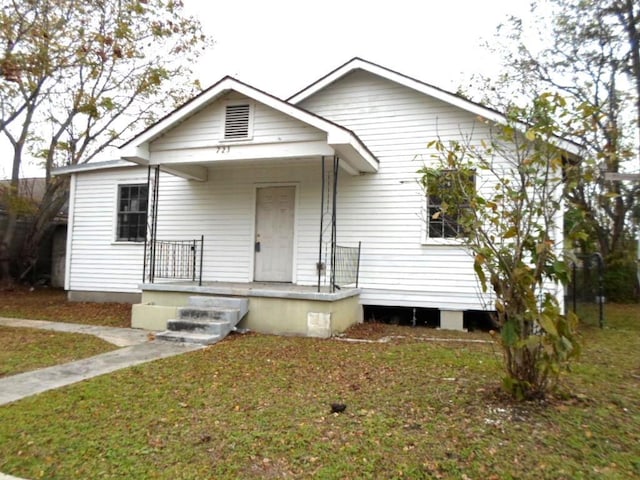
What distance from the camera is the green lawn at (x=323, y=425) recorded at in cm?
289

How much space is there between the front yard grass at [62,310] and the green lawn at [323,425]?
4.58m

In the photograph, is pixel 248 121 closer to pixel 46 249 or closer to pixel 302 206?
pixel 302 206

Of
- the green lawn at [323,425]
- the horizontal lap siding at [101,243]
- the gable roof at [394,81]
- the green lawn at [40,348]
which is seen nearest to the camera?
the green lawn at [323,425]

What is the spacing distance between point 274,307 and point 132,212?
5686 mm

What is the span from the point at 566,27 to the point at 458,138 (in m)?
10.3

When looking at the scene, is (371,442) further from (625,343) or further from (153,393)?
(625,343)

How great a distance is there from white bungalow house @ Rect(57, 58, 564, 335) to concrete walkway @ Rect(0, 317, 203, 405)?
33.5 inches

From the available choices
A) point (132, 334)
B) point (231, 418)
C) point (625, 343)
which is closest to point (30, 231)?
point (132, 334)

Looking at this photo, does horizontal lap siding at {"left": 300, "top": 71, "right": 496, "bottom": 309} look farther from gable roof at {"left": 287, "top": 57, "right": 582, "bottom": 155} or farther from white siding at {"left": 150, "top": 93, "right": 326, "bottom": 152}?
white siding at {"left": 150, "top": 93, "right": 326, "bottom": 152}

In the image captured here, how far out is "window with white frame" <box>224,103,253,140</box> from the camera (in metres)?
8.18

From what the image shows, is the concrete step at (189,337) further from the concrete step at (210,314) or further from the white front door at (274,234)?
the white front door at (274,234)

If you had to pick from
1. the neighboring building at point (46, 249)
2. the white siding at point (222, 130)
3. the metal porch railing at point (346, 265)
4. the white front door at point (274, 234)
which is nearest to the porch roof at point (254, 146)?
the white siding at point (222, 130)

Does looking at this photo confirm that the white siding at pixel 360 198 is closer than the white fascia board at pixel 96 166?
Yes

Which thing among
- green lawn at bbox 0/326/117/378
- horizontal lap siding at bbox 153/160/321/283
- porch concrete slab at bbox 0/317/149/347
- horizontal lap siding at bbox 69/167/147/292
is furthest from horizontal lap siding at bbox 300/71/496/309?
horizontal lap siding at bbox 69/167/147/292
